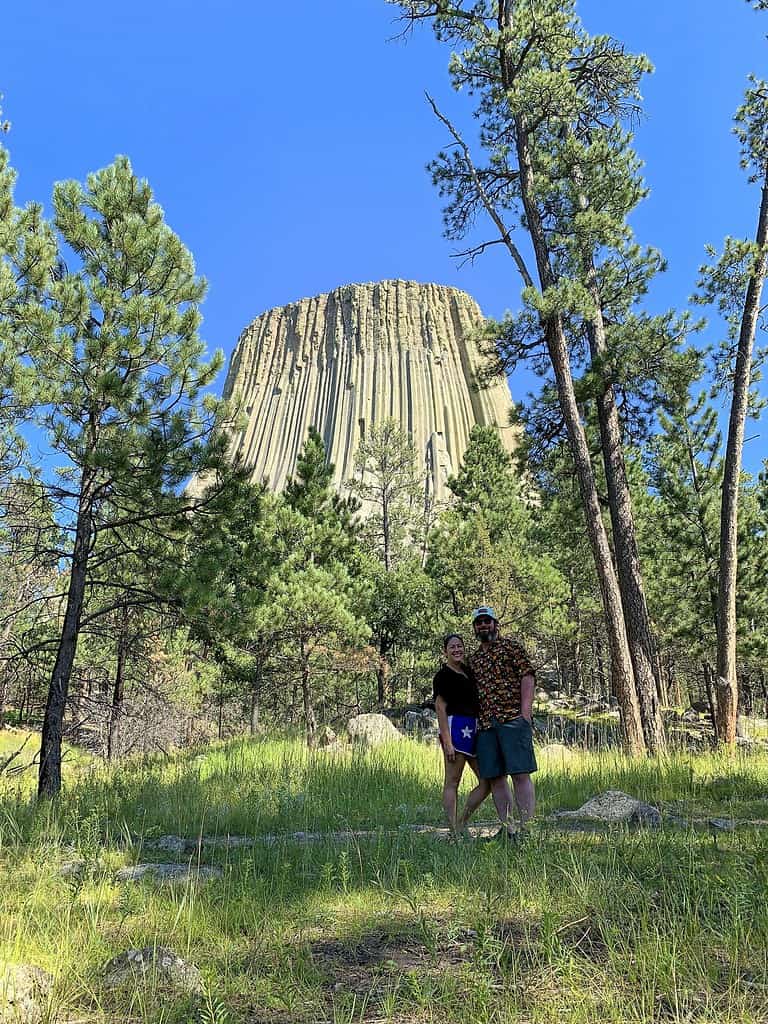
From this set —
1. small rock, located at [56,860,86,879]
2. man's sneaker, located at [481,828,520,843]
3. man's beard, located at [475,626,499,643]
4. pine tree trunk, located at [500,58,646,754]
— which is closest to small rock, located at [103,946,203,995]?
small rock, located at [56,860,86,879]

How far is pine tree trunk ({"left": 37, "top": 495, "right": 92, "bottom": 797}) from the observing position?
7250mm

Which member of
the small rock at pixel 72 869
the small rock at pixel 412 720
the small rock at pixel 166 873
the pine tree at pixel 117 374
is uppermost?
the pine tree at pixel 117 374

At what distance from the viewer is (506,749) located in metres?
4.75

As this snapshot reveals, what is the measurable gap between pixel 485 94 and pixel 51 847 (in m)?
12.3

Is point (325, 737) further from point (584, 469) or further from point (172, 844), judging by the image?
point (172, 844)

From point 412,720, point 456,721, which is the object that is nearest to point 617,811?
point 456,721

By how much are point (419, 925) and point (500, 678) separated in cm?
219

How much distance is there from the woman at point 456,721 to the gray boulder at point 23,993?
10.0 feet

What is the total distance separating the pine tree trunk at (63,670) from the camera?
725 centimetres

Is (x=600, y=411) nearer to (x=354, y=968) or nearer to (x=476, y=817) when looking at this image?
(x=476, y=817)

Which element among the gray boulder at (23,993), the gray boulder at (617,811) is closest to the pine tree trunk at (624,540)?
the gray boulder at (617,811)

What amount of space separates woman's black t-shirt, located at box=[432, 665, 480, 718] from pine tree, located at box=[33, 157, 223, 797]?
4041 millimetres

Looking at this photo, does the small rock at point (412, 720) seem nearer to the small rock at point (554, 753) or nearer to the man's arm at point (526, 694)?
the small rock at point (554, 753)

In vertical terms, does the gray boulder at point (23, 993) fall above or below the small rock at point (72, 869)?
above
